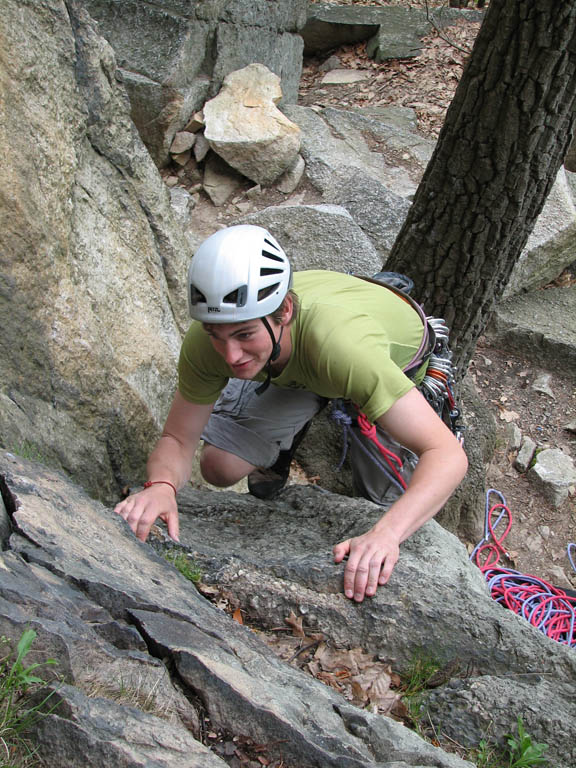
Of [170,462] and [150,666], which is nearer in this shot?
[150,666]

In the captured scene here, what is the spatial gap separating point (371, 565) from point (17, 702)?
1.41 meters

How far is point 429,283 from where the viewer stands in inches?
185

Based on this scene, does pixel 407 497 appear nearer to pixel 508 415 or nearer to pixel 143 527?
pixel 143 527

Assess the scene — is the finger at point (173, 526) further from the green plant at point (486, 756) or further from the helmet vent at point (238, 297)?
the green plant at point (486, 756)

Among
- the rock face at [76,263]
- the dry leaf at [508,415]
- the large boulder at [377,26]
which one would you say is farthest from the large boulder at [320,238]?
the large boulder at [377,26]

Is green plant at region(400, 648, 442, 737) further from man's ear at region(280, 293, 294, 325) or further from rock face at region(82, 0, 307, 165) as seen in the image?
rock face at region(82, 0, 307, 165)

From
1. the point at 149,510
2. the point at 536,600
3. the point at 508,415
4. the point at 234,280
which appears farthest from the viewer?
the point at 508,415

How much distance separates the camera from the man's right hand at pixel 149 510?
2.88 metres

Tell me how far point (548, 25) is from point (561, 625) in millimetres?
3485

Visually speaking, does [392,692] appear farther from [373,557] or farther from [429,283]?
[429,283]

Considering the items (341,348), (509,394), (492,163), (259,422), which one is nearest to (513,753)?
(341,348)

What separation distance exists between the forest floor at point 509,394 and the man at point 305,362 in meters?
3.06

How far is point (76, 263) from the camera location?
144 inches

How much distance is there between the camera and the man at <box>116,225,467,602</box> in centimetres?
267
